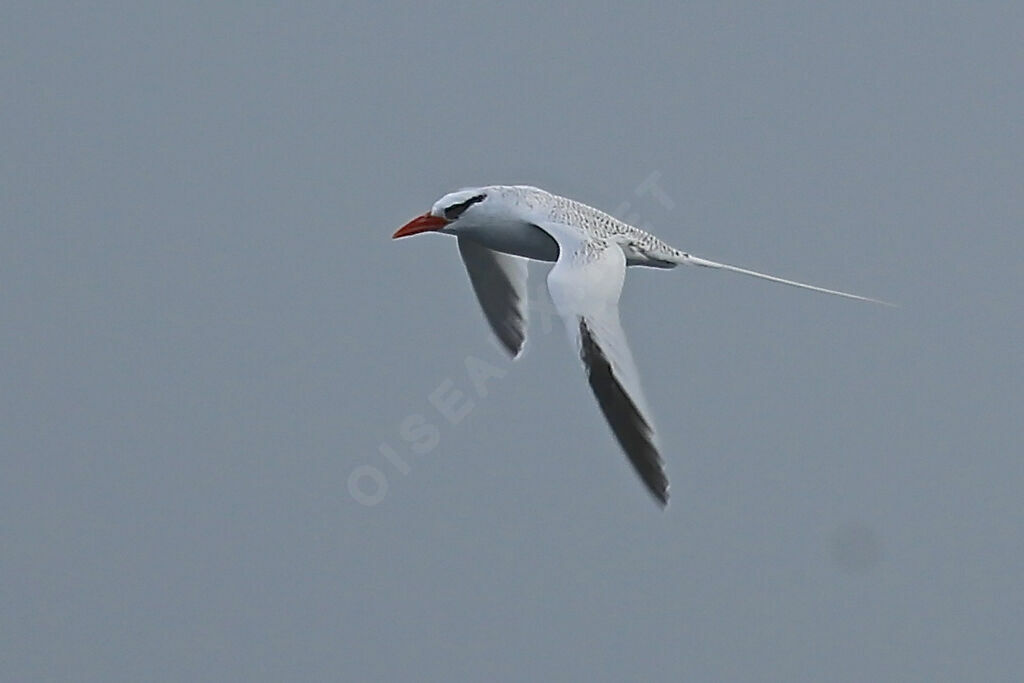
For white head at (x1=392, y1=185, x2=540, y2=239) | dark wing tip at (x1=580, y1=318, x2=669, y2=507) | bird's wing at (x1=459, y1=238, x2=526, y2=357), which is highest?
white head at (x1=392, y1=185, x2=540, y2=239)

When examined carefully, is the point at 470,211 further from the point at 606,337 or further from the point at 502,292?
the point at 606,337

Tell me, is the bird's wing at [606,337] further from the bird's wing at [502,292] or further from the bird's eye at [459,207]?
the bird's wing at [502,292]

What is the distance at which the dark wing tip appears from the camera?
11016 mm

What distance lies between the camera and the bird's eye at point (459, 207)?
1416 cm

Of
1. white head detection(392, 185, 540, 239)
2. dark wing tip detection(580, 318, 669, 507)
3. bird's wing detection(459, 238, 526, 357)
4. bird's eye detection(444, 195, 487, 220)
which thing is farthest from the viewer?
bird's wing detection(459, 238, 526, 357)

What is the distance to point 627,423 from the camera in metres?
11.2

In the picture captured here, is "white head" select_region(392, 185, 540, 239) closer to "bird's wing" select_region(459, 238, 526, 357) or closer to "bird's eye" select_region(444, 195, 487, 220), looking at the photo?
"bird's eye" select_region(444, 195, 487, 220)

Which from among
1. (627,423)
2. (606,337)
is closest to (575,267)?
(606,337)

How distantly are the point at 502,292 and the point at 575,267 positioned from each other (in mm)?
3543

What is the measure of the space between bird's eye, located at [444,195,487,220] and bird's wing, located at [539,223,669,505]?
3.90ft

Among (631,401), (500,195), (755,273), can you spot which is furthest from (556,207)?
(631,401)

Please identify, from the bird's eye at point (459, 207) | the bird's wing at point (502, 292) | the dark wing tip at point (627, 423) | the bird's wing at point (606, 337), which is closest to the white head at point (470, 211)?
the bird's eye at point (459, 207)

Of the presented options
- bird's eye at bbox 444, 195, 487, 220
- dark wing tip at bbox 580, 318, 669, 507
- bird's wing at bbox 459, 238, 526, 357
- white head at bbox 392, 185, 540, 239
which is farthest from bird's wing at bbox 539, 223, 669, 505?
bird's wing at bbox 459, 238, 526, 357

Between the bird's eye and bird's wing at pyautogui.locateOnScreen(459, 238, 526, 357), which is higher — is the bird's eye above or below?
above
